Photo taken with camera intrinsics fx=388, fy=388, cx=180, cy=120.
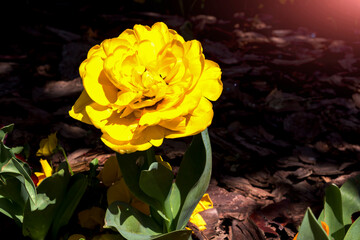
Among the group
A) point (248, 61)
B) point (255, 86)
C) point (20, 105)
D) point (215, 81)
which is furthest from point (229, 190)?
point (248, 61)

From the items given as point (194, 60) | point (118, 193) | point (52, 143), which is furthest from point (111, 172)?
point (194, 60)

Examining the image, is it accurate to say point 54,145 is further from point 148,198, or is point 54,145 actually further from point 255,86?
point 255,86

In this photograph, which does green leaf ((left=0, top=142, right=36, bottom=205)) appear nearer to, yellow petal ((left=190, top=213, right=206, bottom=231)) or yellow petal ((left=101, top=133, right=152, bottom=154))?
yellow petal ((left=101, top=133, right=152, bottom=154))

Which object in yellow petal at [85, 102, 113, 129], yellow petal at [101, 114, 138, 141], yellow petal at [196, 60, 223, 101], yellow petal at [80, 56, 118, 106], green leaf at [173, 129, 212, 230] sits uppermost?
yellow petal at [196, 60, 223, 101]

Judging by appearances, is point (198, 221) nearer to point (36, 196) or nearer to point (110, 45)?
point (36, 196)

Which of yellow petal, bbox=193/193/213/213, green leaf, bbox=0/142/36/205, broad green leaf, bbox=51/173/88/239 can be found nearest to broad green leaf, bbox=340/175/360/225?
yellow petal, bbox=193/193/213/213

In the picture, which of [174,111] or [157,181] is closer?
[174,111]
